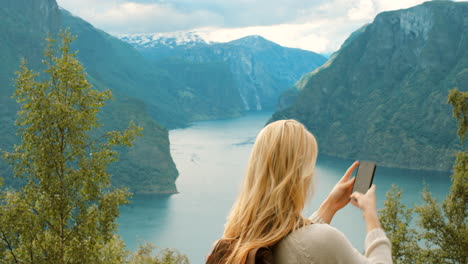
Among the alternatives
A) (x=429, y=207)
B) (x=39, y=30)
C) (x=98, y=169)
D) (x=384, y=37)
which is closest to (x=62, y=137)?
(x=98, y=169)

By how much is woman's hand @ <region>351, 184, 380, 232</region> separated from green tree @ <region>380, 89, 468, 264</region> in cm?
1132

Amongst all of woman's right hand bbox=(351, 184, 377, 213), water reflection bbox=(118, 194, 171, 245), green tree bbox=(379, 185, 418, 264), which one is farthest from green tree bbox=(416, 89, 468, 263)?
water reflection bbox=(118, 194, 171, 245)

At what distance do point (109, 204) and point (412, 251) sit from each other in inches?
464

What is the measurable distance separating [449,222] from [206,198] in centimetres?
7089

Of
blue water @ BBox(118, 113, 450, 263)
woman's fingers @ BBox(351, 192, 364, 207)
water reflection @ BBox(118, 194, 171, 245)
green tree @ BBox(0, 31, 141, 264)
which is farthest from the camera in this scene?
water reflection @ BBox(118, 194, 171, 245)

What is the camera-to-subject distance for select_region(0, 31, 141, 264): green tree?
8062 mm

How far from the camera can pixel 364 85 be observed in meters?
182

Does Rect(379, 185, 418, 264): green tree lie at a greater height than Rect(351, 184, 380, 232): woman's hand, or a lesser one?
lesser

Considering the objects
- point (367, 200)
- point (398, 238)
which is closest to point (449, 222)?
point (398, 238)

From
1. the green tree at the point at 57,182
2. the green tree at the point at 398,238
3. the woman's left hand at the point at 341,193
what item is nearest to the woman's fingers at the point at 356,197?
the woman's left hand at the point at 341,193

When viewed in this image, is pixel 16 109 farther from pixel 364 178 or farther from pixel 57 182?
pixel 364 178

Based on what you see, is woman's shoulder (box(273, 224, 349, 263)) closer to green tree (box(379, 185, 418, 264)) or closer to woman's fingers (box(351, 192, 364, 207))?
woman's fingers (box(351, 192, 364, 207))

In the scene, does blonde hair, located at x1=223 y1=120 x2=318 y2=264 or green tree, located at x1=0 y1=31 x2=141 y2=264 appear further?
green tree, located at x1=0 y1=31 x2=141 y2=264

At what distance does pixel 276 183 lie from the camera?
2273 millimetres
